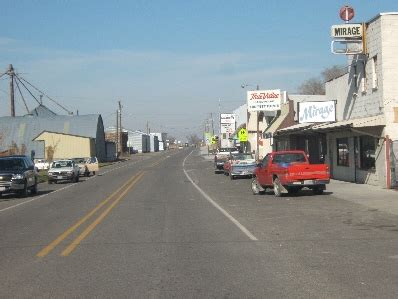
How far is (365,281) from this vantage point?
764 centimetres

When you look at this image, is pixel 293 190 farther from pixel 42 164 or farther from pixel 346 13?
pixel 42 164

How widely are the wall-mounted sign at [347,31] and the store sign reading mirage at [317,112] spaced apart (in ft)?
17.4

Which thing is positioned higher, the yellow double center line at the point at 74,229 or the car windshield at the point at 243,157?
the car windshield at the point at 243,157

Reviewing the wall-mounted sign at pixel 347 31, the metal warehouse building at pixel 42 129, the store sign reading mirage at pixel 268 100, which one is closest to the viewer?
the wall-mounted sign at pixel 347 31

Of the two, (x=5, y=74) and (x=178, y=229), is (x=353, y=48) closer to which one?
(x=178, y=229)

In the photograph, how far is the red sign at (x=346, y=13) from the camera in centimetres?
2722

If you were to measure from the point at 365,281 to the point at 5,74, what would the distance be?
5218cm

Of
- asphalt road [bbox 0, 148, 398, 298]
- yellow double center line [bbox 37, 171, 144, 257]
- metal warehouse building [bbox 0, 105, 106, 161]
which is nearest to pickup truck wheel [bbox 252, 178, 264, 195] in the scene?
asphalt road [bbox 0, 148, 398, 298]

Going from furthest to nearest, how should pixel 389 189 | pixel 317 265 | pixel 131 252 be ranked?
pixel 389 189
pixel 131 252
pixel 317 265

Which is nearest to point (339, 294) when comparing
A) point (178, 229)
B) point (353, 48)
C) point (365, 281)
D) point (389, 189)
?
point (365, 281)

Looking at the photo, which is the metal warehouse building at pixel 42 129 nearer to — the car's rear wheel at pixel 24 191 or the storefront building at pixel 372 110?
the car's rear wheel at pixel 24 191

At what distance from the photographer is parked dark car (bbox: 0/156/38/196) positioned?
2622cm

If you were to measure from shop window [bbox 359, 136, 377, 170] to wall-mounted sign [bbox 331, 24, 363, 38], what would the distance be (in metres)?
4.50

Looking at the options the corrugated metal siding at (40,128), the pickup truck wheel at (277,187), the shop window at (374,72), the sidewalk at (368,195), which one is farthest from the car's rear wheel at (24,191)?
the corrugated metal siding at (40,128)
